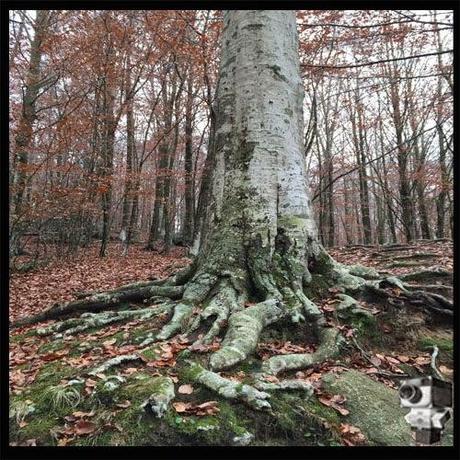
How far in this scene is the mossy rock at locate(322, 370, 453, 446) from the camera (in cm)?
233

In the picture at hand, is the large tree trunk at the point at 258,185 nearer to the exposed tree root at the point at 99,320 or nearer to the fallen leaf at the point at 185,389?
the exposed tree root at the point at 99,320

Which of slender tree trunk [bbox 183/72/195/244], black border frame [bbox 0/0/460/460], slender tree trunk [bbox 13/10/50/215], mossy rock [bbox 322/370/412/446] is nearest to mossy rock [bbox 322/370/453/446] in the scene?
mossy rock [bbox 322/370/412/446]

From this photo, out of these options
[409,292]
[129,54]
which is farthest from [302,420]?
[129,54]

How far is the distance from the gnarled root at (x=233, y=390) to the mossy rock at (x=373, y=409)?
0.61 meters

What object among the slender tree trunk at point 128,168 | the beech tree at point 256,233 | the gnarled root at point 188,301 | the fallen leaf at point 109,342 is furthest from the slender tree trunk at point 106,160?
the fallen leaf at point 109,342

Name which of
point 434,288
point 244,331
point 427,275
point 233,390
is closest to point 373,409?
point 233,390

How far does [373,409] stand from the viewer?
2.57 meters

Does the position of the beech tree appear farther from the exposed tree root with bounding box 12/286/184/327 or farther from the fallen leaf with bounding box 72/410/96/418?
the fallen leaf with bounding box 72/410/96/418

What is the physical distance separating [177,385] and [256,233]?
6.43ft

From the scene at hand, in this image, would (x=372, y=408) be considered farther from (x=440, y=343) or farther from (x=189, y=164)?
(x=189, y=164)

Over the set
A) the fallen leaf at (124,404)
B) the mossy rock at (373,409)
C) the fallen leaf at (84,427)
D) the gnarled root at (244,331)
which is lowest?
the mossy rock at (373,409)

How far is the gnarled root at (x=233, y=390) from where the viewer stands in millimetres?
2377
